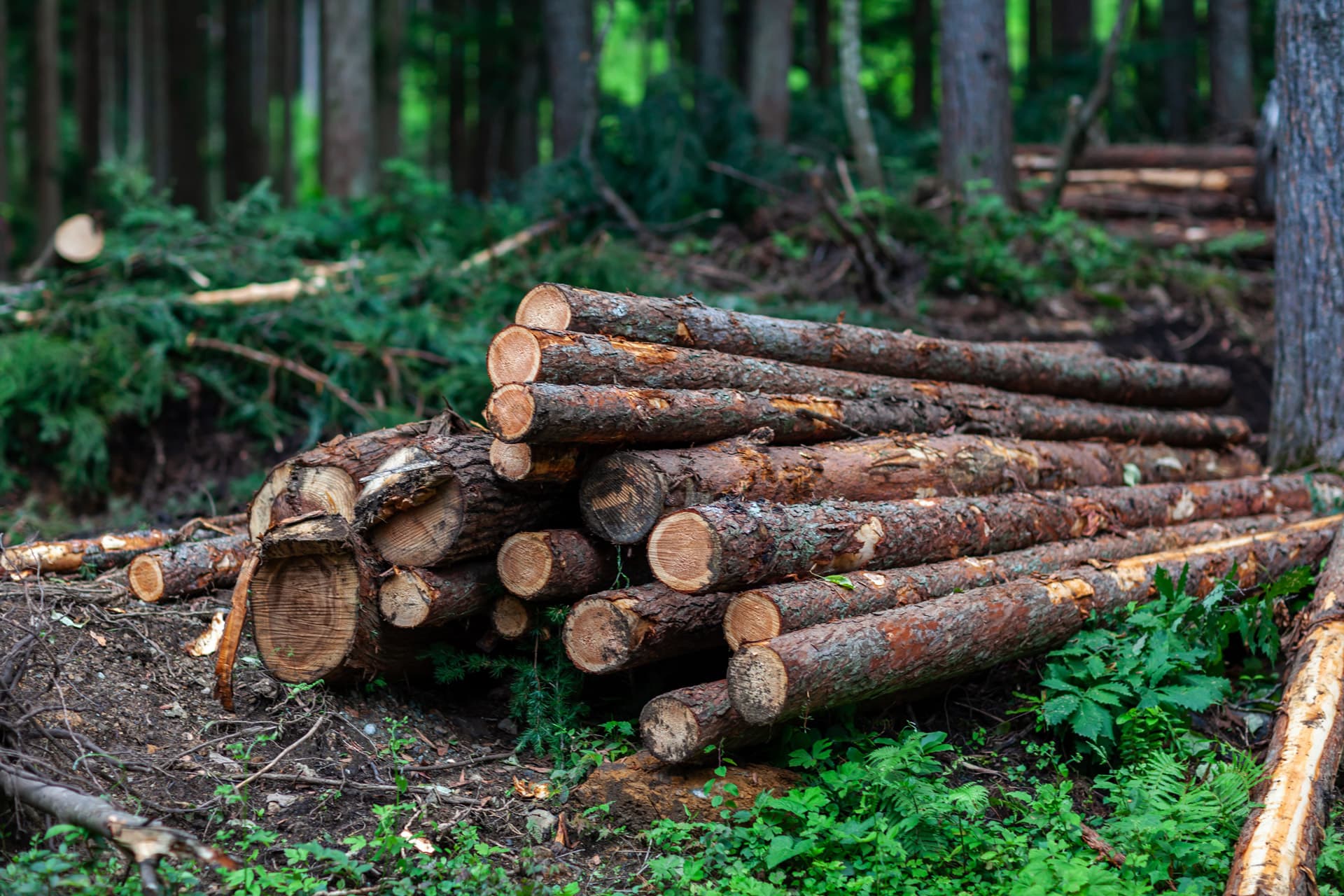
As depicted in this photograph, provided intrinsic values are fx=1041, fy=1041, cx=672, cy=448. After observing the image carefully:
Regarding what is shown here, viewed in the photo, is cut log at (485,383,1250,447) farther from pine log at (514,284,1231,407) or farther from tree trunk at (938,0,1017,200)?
tree trunk at (938,0,1017,200)

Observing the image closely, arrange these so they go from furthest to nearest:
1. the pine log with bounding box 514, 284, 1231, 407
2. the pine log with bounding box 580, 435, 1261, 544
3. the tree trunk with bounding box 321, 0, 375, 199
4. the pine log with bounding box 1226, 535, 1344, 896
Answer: the tree trunk with bounding box 321, 0, 375, 199
the pine log with bounding box 514, 284, 1231, 407
the pine log with bounding box 580, 435, 1261, 544
the pine log with bounding box 1226, 535, 1344, 896

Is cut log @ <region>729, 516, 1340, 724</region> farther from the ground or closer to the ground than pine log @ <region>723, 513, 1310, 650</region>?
closer to the ground

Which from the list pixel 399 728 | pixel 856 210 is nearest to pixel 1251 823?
pixel 399 728

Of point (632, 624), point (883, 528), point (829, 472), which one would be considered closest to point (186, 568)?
point (632, 624)

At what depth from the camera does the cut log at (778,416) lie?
373 centimetres

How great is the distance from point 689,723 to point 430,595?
3.71ft

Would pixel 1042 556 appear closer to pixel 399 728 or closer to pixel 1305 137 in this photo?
pixel 399 728

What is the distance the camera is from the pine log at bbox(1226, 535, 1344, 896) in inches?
121

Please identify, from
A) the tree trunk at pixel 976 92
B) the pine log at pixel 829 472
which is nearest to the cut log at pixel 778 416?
the pine log at pixel 829 472

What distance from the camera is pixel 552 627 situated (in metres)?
4.26

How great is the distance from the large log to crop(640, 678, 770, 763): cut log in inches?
14.9

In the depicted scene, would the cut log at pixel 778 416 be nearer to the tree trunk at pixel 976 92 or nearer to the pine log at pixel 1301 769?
the pine log at pixel 1301 769

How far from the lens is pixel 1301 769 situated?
11.7 feet

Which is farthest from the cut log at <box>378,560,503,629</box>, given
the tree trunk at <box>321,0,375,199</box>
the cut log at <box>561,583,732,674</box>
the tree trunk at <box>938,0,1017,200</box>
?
the tree trunk at <box>321,0,375,199</box>
